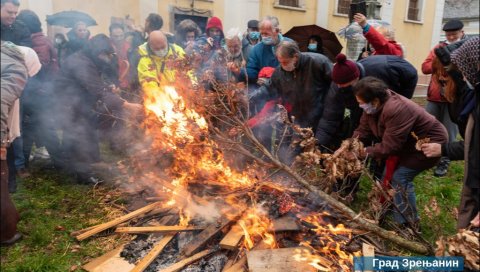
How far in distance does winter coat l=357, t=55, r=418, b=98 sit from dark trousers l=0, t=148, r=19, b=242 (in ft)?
13.8

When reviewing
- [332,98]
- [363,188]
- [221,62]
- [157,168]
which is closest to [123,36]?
[221,62]

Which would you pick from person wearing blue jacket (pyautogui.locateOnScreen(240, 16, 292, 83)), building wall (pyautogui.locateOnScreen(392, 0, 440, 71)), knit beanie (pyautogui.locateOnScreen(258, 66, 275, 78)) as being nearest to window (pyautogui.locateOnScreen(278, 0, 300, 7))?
building wall (pyautogui.locateOnScreen(392, 0, 440, 71))

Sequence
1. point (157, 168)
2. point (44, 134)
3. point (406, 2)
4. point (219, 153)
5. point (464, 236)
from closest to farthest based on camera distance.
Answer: point (464, 236) < point (219, 153) < point (157, 168) < point (44, 134) < point (406, 2)

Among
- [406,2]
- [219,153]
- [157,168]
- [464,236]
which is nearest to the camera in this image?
[464,236]

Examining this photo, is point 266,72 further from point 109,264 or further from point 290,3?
point 290,3

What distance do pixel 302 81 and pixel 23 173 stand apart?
4.48 m

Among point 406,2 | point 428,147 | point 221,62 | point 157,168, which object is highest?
point 406,2

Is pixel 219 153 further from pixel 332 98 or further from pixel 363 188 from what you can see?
pixel 363 188

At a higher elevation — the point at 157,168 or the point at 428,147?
the point at 428,147

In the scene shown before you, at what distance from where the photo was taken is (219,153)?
4734mm

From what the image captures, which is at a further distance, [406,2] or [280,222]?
[406,2]

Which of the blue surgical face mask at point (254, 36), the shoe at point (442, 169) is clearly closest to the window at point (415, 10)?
the blue surgical face mask at point (254, 36)

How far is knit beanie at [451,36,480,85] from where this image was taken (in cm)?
281

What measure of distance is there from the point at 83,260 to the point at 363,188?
3894 mm
